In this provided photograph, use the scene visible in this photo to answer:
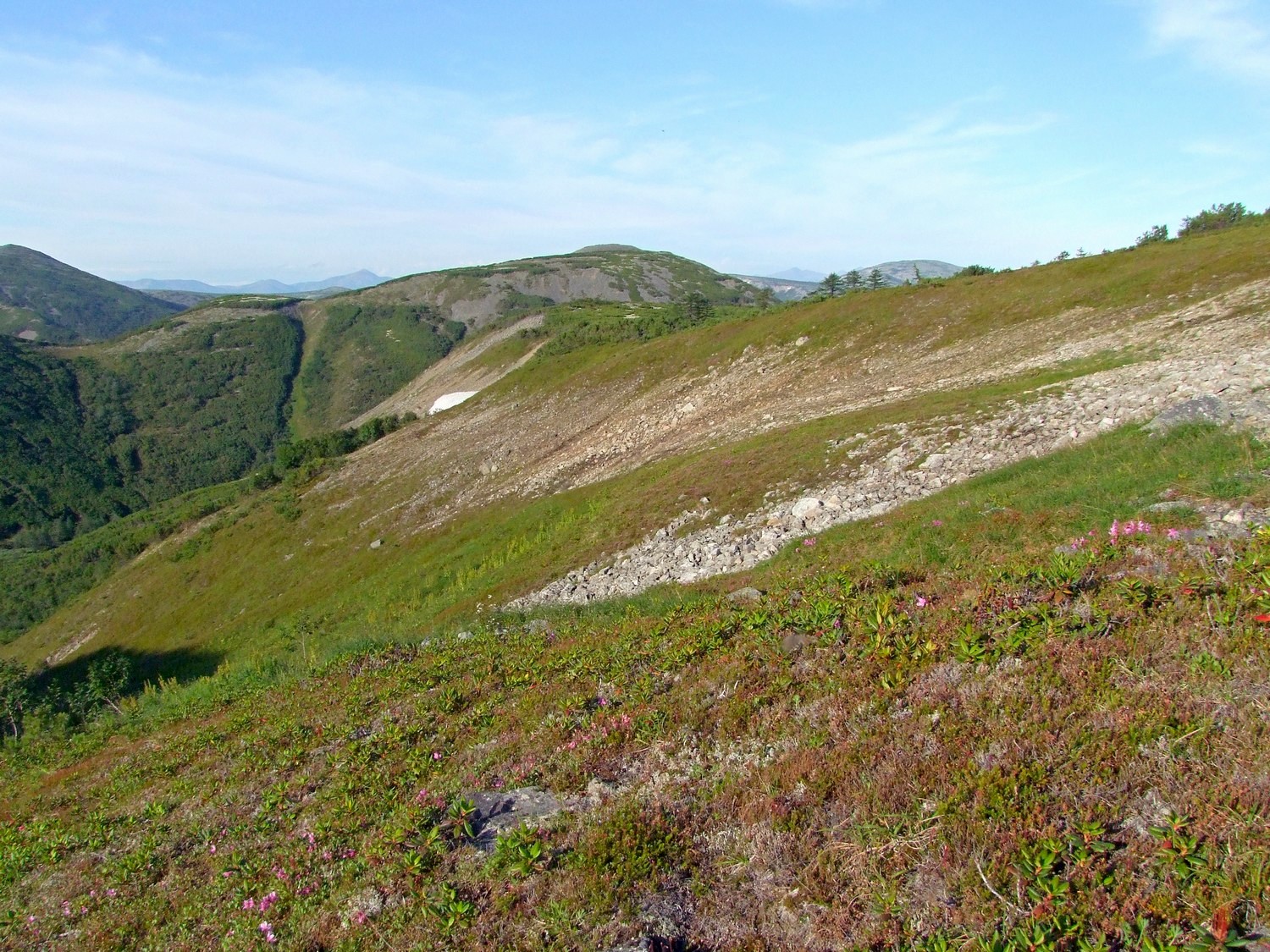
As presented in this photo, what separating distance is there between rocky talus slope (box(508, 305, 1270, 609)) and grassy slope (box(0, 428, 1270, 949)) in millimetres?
6593

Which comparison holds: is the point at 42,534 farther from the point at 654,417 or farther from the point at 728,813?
the point at 728,813

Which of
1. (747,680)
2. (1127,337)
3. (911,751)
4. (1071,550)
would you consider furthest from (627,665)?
(1127,337)

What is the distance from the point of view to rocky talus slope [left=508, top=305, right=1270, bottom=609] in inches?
742

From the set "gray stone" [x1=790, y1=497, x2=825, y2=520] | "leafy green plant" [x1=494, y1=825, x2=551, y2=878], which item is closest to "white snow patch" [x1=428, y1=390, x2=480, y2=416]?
"gray stone" [x1=790, y1=497, x2=825, y2=520]

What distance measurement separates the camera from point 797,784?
6188 millimetres

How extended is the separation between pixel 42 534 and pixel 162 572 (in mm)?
122326

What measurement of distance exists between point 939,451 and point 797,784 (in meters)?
17.9

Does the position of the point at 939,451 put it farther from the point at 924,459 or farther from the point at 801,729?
the point at 801,729

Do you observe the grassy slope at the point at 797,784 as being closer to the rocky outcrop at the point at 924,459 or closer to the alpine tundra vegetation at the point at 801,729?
the alpine tundra vegetation at the point at 801,729

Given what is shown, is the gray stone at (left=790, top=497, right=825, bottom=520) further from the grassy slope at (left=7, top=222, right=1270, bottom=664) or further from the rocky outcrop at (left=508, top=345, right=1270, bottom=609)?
the grassy slope at (left=7, top=222, right=1270, bottom=664)

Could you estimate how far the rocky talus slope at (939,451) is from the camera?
18844mm

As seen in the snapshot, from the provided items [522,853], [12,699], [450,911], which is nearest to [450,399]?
[12,699]

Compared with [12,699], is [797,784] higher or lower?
higher

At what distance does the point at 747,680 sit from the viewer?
8422mm
